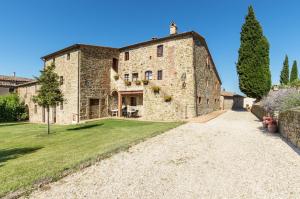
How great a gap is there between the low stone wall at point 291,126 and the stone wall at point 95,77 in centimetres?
1743

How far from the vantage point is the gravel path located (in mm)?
4469

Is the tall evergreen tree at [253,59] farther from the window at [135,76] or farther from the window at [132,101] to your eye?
the window at [132,101]

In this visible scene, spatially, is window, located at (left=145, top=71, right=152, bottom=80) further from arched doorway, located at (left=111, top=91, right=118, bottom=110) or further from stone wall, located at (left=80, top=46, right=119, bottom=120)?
stone wall, located at (left=80, top=46, right=119, bottom=120)

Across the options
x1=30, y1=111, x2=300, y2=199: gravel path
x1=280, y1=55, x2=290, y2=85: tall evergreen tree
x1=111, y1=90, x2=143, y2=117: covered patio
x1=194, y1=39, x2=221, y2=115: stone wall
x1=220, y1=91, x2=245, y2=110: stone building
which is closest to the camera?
x1=30, y1=111, x2=300, y2=199: gravel path

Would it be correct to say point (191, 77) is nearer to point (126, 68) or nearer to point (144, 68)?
point (144, 68)

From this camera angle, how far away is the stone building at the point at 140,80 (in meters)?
19.0

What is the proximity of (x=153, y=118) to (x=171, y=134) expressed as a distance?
8.34 metres

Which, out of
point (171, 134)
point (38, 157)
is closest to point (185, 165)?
point (171, 134)

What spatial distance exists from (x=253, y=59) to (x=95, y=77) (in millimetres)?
18971

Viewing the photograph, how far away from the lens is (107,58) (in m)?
23.3

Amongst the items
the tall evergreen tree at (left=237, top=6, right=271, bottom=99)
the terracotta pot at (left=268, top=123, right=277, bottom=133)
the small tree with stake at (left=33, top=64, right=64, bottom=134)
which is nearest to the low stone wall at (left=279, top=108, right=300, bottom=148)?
the terracotta pot at (left=268, top=123, right=277, bottom=133)

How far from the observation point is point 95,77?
71.8 feet

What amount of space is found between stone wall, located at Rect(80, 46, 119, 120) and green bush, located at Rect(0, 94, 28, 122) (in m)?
16.0

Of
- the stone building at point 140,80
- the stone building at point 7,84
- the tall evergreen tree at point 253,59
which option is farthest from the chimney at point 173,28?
the stone building at point 7,84
